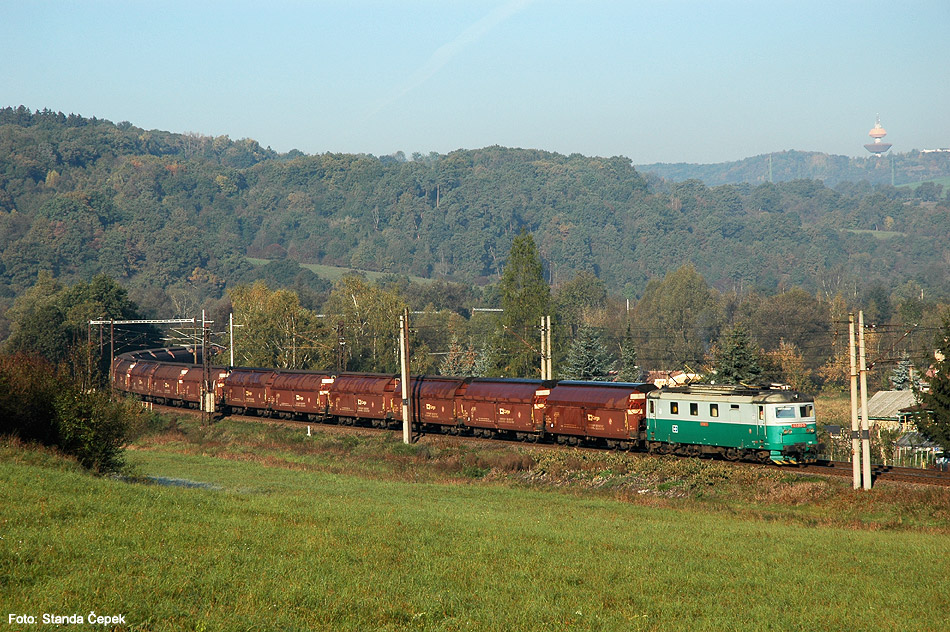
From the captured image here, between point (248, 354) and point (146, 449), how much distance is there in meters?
50.7

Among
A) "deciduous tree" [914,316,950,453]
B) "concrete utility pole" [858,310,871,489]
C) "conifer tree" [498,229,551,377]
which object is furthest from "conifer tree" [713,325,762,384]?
"conifer tree" [498,229,551,377]

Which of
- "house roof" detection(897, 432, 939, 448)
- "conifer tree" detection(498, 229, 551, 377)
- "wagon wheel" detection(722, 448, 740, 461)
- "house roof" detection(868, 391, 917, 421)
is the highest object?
"conifer tree" detection(498, 229, 551, 377)

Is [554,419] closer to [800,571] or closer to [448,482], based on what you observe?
[448,482]

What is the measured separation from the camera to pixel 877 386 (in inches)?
4200

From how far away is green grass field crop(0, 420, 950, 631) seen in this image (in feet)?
54.1

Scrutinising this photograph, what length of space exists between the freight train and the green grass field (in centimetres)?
277

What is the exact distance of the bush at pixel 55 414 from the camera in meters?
33.8

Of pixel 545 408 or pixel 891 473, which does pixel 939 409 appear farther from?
pixel 545 408

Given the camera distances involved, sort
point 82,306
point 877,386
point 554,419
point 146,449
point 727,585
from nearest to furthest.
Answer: point 727,585
point 554,419
point 146,449
point 877,386
point 82,306

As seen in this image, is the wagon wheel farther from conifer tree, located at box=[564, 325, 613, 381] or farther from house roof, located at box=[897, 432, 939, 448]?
conifer tree, located at box=[564, 325, 613, 381]

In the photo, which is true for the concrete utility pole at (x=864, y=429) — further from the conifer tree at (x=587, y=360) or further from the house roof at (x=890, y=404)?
the conifer tree at (x=587, y=360)

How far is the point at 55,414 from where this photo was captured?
3512cm

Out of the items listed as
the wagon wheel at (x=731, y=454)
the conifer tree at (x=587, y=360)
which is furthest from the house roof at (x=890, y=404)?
the wagon wheel at (x=731, y=454)

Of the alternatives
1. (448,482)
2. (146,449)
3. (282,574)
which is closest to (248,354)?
(146,449)
